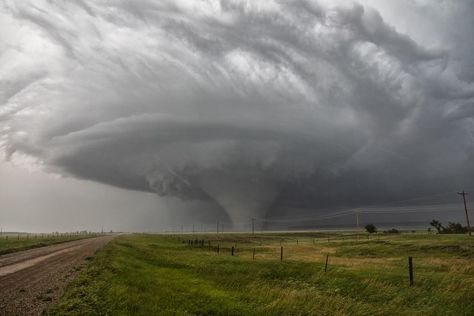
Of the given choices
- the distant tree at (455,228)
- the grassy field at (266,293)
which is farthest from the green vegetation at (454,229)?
the grassy field at (266,293)

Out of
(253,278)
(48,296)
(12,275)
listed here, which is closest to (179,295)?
→ (48,296)

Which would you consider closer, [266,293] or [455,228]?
[266,293]

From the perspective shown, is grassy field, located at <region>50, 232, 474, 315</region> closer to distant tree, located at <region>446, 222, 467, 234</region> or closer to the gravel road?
the gravel road

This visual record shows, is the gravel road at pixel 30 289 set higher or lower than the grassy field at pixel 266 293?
higher

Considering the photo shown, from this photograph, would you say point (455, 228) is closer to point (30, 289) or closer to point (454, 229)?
point (454, 229)

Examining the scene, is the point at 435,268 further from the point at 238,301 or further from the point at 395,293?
the point at 238,301

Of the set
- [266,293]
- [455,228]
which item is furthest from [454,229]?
[266,293]

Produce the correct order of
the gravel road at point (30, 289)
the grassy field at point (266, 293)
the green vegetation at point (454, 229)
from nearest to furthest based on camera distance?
the gravel road at point (30, 289) < the grassy field at point (266, 293) < the green vegetation at point (454, 229)

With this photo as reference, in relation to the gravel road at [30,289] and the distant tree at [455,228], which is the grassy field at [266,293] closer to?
the gravel road at [30,289]

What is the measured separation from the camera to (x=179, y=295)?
19.5m

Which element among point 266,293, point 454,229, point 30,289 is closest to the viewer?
point 266,293

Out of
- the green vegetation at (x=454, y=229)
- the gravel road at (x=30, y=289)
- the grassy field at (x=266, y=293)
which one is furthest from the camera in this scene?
the green vegetation at (x=454, y=229)

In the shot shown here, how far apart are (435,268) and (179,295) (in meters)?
24.5

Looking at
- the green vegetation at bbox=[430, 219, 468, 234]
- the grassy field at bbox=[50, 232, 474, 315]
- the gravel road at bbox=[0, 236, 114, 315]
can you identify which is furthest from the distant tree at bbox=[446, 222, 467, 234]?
the gravel road at bbox=[0, 236, 114, 315]
